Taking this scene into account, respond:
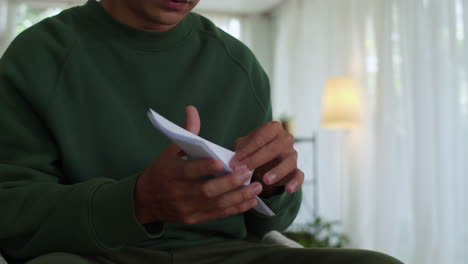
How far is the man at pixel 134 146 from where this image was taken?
25.4 inches

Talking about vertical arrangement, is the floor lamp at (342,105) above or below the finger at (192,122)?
below

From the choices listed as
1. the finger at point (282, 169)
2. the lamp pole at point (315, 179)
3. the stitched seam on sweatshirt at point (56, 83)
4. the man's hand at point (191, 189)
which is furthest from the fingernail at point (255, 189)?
the lamp pole at point (315, 179)

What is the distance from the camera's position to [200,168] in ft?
1.80

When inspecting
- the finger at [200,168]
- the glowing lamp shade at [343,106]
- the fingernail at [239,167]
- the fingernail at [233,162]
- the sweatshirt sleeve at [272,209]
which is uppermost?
the finger at [200,168]

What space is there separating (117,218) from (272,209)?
31 centimetres

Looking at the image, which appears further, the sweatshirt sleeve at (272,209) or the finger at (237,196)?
the sweatshirt sleeve at (272,209)

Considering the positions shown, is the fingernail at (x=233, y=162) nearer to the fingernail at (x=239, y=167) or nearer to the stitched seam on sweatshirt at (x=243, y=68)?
the fingernail at (x=239, y=167)

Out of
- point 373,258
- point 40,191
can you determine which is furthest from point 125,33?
point 373,258

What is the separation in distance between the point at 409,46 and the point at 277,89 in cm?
303

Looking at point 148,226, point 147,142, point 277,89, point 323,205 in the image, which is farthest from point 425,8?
point 277,89

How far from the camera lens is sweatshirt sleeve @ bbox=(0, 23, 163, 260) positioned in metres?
0.67

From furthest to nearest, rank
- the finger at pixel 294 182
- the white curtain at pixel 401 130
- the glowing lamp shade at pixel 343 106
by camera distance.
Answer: the glowing lamp shade at pixel 343 106 < the white curtain at pixel 401 130 < the finger at pixel 294 182

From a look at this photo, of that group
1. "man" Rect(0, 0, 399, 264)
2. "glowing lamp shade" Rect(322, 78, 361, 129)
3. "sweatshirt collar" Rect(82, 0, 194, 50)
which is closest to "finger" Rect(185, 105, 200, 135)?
"man" Rect(0, 0, 399, 264)

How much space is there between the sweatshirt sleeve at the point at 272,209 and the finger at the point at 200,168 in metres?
0.32
